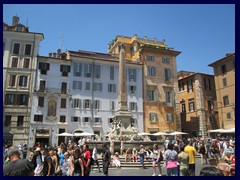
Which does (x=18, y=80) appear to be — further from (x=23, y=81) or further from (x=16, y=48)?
(x=16, y=48)

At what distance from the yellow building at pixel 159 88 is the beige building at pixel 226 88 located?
21.2 feet

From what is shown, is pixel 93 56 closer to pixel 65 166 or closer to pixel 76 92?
pixel 76 92

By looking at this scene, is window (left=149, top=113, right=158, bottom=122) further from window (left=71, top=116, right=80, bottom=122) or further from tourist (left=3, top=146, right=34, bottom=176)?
tourist (left=3, top=146, right=34, bottom=176)

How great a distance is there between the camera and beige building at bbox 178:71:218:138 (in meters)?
37.5

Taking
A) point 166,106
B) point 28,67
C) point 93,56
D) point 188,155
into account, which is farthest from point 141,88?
point 188,155

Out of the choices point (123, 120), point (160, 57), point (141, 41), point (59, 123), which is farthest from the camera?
point (141, 41)

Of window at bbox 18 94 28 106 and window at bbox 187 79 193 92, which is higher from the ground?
window at bbox 187 79 193 92

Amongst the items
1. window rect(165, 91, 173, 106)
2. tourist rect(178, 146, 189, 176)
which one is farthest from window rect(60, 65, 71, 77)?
tourist rect(178, 146, 189, 176)

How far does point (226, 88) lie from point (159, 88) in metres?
9.95

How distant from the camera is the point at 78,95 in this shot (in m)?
33.0

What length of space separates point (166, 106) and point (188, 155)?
97.8ft

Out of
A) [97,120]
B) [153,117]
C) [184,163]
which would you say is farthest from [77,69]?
[184,163]

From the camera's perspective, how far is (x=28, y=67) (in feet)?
106

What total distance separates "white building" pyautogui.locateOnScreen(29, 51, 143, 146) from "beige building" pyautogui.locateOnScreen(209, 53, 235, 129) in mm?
12197
